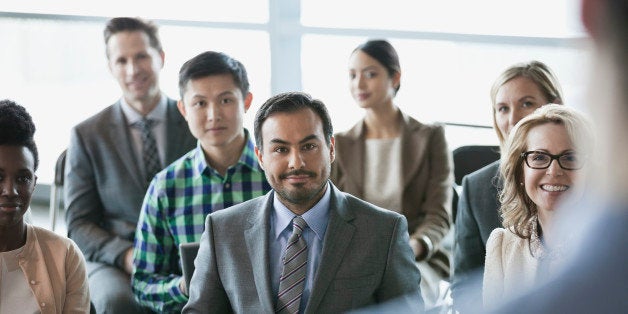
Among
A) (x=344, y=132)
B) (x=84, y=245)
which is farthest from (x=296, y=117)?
(x=84, y=245)

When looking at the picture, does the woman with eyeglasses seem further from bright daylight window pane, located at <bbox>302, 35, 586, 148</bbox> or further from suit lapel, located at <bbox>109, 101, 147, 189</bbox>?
bright daylight window pane, located at <bbox>302, 35, 586, 148</bbox>

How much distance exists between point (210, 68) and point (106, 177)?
71cm

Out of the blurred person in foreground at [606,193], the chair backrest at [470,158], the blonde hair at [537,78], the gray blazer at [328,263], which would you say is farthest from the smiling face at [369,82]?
the blurred person in foreground at [606,193]

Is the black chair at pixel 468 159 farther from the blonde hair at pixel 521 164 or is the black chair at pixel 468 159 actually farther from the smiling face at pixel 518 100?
the blonde hair at pixel 521 164

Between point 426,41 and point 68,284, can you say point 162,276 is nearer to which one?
point 68,284

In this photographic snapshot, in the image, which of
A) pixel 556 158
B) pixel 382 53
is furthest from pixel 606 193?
pixel 382 53

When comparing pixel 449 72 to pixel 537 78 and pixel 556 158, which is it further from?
pixel 556 158

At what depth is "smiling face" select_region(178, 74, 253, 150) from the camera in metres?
2.89

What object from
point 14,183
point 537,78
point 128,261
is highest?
point 537,78

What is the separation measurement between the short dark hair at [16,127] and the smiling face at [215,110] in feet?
1.93

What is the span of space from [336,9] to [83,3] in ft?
5.02

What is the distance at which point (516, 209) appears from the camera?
7.79 feet

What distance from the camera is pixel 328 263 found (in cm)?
221

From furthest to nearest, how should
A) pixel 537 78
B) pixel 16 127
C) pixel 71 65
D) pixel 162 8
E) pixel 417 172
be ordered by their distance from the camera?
pixel 71 65, pixel 162 8, pixel 417 172, pixel 537 78, pixel 16 127
